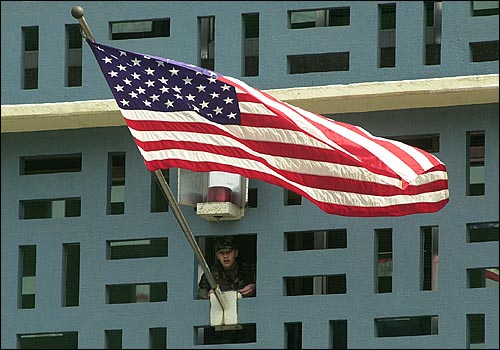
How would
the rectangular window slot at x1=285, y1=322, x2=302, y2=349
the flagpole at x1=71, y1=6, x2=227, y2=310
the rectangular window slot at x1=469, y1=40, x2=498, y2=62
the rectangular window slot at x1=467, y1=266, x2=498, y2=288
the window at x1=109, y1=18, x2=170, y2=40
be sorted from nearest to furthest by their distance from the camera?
1. the flagpole at x1=71, y1=6, x2=227, y2=310
2. the rectangular window slot at x1=467, y1=266, x2=498, y2=288
3. the rectangular window slot at x1=469, y1=40, x2=498, y2=62
4. the rectangular window slot at x1=285, y1=322, x2=302, y2=349
5. the window at x1=109, y1=18, x2=170, y2=40

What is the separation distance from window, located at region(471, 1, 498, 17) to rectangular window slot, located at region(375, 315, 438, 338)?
2.72 metres

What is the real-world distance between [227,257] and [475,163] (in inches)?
92.4

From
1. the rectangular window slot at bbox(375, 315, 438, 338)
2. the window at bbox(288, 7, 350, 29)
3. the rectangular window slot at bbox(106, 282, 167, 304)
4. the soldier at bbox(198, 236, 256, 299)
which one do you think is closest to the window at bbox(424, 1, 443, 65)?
the window at bbox(288, 7, 350, 29)

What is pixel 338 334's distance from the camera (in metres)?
26.2

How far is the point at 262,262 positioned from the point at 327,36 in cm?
208

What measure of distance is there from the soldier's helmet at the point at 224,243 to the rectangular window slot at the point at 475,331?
227 cm

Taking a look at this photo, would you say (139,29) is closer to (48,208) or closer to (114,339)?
(48,208)

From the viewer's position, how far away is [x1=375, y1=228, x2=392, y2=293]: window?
1030 inches

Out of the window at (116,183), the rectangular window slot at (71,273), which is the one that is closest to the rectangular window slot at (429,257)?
the window at (116,183)

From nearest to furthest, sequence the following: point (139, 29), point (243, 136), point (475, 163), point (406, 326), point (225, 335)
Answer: point (243, 136), point (406, 326), point (475, 163), point (225, 335), point (139, 29)

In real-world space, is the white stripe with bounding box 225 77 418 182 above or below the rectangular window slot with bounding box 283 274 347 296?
above

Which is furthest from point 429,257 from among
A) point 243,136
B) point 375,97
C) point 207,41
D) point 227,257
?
point 207,41

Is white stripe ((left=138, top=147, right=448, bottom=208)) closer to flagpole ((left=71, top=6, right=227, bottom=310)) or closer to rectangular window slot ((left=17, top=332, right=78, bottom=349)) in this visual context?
flagpole ((left=71, top=6, right=227, bottom=310))

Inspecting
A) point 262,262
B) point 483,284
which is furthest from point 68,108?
point 483,284
